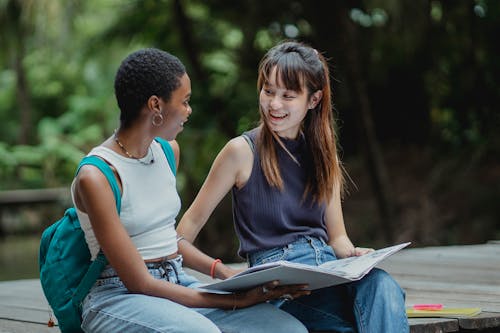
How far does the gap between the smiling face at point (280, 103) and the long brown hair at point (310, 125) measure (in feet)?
0.04

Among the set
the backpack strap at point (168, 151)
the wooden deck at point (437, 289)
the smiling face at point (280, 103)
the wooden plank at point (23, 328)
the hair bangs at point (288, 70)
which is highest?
the hair bangs at point (288, 70)

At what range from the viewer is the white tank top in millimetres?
2512

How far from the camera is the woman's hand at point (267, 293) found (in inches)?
99.0

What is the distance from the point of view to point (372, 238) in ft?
30.2

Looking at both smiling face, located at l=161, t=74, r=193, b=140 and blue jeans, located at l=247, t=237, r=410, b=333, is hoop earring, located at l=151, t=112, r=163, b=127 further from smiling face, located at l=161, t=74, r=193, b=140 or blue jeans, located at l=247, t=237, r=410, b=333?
blue jeans, located at l=247, t=237, r=410, b=333

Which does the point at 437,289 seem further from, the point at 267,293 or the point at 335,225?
the point at 267,293

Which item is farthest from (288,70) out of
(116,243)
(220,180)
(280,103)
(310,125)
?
(116,243)

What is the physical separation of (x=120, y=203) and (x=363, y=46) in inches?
297

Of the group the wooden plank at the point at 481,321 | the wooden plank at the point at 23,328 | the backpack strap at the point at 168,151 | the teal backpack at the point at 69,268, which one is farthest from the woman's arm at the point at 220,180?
the wooden plank at the point at 481,321

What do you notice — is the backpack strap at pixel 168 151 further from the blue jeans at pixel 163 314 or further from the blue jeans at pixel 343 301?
the blue jeans at pixel 343 301

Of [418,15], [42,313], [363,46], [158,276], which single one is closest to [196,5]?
[363,46]

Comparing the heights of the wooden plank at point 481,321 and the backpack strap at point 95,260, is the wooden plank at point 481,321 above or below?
below

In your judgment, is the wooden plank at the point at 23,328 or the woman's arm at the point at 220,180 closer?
the woman's arm at the point at 220,180

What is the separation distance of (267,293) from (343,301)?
0.38m
